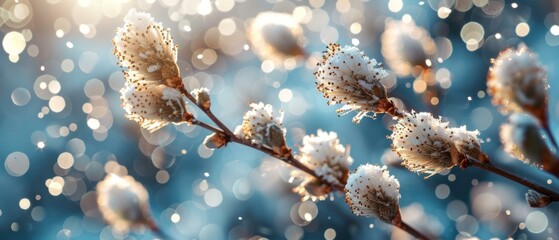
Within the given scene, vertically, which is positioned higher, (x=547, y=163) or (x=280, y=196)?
(x=547, y=163)

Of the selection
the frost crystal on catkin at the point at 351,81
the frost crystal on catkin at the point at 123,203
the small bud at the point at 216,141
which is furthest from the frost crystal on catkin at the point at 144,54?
the frost crystal on catkin at the point at 123,203

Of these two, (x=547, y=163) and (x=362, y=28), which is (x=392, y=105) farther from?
(x=362, y=28)

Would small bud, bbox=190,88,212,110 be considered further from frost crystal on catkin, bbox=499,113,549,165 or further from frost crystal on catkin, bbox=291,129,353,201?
frost crystal on catkin, bbox=499,113,549,165

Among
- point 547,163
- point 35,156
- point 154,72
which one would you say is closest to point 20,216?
point 35,156

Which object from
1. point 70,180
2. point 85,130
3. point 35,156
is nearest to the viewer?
point 70,180

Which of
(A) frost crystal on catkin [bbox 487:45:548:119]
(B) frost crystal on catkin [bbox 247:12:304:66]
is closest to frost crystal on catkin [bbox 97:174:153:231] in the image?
(B) frost crystal on catkin [bbox 247:12:304:66]

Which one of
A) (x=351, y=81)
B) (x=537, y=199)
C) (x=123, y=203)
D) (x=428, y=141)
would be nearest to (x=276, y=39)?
(x=123, y=203)

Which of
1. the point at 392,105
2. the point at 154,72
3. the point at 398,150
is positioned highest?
the point at 154,72
